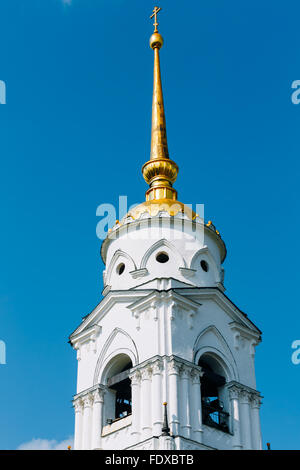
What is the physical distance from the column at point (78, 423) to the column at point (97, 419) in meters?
0.55

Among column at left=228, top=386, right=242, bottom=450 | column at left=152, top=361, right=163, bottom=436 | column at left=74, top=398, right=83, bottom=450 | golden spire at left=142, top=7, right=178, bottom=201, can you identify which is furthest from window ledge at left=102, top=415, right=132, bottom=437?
golden spire at left=142, top=7, right=178, bottom=201

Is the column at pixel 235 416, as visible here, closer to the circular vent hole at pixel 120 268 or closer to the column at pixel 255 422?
the column at pixel 255 422

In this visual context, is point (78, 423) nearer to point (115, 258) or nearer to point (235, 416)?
point (235, 416)

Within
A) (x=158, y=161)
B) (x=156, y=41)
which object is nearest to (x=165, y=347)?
(x=158, y=161)

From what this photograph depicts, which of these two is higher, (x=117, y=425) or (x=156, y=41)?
(x=156, y=41)

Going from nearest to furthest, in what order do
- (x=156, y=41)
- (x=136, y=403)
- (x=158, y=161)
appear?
(x=136, y=403), (x=158, y=161), (x=156, y=41)

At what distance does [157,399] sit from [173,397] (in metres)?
0.44

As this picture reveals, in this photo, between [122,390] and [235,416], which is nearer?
[235,416]

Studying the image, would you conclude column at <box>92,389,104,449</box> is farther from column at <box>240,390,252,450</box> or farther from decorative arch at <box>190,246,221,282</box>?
decorative arch at <box>190,246,221,282</box>

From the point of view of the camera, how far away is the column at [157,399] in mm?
24734

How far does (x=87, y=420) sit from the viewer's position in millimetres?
26953

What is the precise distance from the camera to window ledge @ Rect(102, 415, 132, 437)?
84.8ft
